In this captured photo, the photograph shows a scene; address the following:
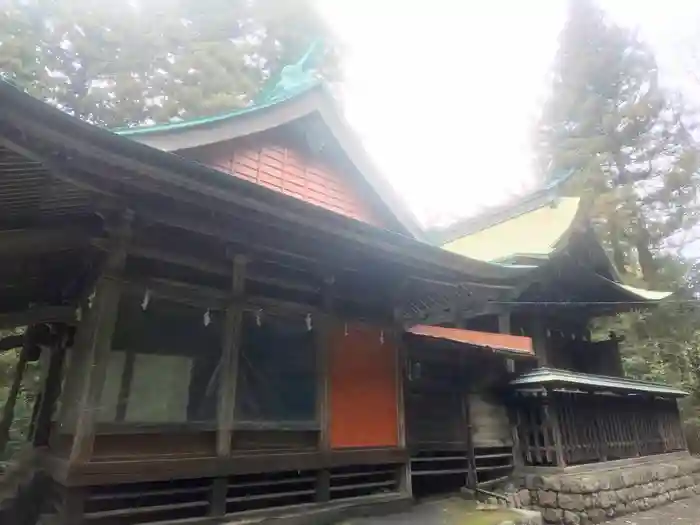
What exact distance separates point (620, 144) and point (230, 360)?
Result: 19880mm

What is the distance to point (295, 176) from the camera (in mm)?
8664

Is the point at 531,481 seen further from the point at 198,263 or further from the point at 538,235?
the point at 198,263

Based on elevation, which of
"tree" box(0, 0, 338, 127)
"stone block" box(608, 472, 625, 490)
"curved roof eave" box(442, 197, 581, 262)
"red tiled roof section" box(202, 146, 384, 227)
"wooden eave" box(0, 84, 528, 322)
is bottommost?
"stone block" box(608, 472, 625, 490)

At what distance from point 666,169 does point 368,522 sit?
19.1m

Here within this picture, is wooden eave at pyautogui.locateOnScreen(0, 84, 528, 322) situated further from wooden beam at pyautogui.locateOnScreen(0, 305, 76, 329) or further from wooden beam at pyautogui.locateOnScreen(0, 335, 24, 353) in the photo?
wooden beam at pyautogui.locateOnScreen(0, 335, 24, 353)

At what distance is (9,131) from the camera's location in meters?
3.00

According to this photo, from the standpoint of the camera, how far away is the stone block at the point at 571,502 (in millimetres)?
8906

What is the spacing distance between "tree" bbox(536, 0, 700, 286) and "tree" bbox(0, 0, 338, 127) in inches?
439

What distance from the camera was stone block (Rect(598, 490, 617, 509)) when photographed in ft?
30.6

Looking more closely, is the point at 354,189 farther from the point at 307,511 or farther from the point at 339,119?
the point at 307,511

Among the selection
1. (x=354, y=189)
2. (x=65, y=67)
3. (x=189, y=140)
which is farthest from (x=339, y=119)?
(x=65, y=67)

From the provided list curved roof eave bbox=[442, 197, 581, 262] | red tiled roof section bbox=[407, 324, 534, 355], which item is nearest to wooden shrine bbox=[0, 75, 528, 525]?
red tiled roof section bbox=[407, 324, 534, 355]

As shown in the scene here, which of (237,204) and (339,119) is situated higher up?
(339,119)

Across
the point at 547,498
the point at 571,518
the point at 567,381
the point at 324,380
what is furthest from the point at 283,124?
the point at 571,518
